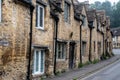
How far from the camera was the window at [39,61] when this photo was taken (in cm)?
2195

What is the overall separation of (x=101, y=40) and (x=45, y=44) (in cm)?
2935

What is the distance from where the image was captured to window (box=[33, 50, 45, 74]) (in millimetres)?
21950

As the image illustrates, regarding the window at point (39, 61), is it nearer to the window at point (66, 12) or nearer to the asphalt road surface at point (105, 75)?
the asphalt road surface at point (105, 75)

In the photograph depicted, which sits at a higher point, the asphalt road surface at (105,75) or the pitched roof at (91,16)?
the pitched roof at (91,16)

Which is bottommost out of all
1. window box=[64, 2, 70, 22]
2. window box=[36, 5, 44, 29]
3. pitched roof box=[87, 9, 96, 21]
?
window box=[36, 5, 44, 29]

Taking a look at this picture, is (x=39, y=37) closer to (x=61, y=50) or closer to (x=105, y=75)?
(x=61, y=50)

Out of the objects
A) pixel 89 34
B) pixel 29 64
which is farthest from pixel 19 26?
pixel 89 34

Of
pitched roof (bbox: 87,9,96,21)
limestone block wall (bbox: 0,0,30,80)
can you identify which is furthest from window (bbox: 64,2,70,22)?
pitched roof (bbox: 87,9,96,21)

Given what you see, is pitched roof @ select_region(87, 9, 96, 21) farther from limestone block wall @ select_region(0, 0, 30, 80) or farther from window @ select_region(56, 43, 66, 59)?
limestone block wall @ select_region(0, 0, 30, 80)

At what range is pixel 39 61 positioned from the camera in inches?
890

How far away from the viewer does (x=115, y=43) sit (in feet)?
371

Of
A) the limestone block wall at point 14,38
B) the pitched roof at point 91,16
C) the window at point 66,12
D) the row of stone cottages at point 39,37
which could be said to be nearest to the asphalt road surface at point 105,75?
the row of stone cottages at point 39,37

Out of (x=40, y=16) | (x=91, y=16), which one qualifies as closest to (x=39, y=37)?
(x=40, y=16)

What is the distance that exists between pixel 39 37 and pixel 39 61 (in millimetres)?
1732
